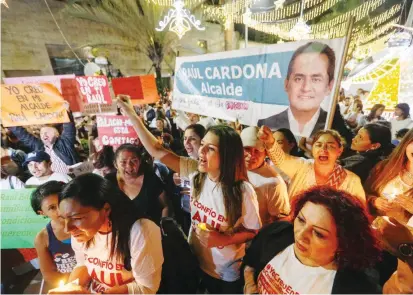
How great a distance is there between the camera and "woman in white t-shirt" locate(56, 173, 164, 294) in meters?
1.26

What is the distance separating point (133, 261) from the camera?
4.42 feet

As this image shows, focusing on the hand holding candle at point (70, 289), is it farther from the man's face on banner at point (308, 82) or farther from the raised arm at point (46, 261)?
the man's face on banner at point (308, 82)

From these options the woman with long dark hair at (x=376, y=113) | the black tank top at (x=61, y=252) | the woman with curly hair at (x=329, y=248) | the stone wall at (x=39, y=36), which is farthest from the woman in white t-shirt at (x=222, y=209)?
the stone wall at (x=39, y=36)

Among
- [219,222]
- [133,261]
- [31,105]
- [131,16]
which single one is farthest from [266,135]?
[131,16]

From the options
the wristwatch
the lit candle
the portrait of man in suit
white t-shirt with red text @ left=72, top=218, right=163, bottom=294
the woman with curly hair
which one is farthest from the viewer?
the lit candle

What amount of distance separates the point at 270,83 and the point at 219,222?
1232 millimetres

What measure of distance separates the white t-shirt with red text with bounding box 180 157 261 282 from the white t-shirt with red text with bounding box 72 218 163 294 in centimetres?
50

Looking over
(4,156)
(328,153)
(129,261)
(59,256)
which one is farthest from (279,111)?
(4,156)

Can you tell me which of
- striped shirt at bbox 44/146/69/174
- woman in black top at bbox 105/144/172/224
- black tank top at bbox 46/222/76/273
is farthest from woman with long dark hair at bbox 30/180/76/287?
striped shirt at bbox 44/146/69/174

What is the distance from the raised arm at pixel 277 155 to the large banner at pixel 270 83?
0.17 meters

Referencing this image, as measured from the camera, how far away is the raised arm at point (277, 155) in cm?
175

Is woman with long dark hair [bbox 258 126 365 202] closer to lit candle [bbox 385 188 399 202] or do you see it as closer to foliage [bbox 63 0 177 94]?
lit candle [bbox 385 188 399 202]

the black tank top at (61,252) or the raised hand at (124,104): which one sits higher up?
the raised hand at (124,104)

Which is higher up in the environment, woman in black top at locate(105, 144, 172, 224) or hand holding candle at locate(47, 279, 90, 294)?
woman in black top at locate(105, 144, 172, 224)
